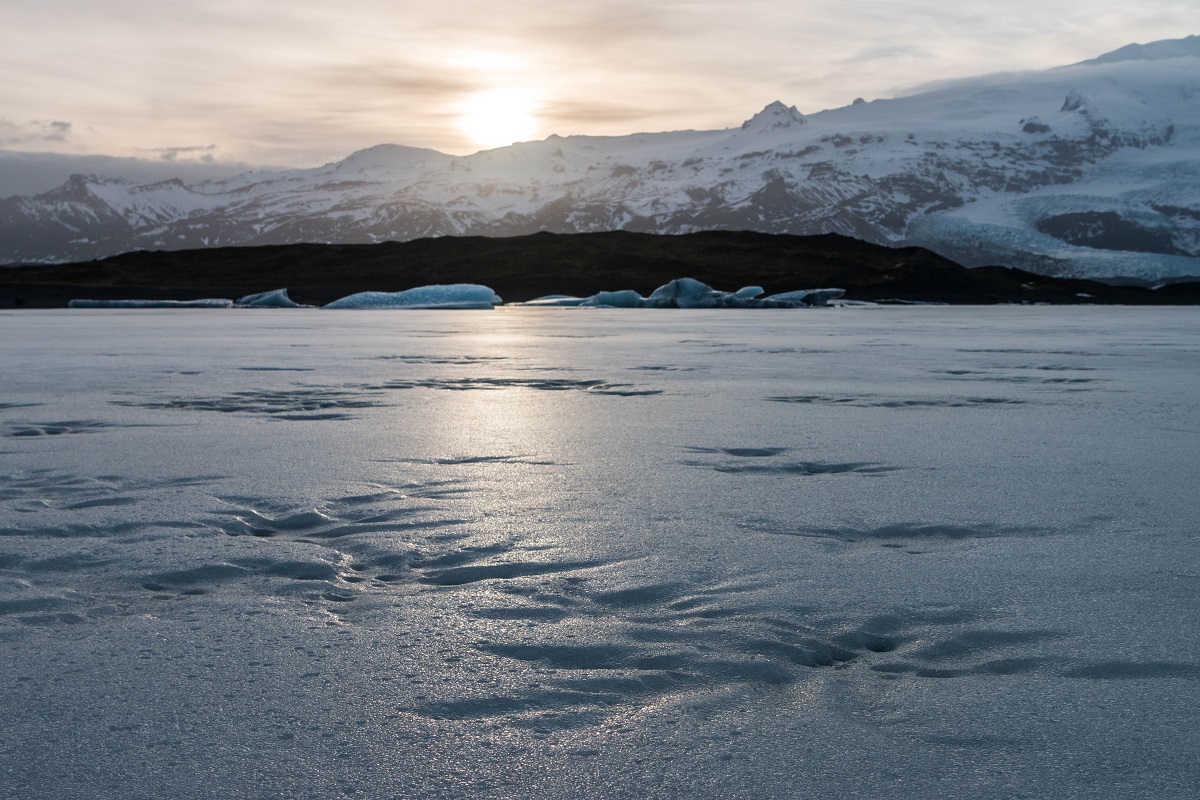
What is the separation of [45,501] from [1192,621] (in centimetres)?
347

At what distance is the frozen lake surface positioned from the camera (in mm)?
1550

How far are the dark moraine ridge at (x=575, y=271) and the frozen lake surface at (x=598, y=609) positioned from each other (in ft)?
184

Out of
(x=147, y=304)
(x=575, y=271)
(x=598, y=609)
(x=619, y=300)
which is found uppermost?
(x=575, y=271)

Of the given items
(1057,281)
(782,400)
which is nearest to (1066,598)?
(782,400)

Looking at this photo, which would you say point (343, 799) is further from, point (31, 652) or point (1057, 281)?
point (1057, 281)

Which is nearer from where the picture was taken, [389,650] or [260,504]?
[389,650]

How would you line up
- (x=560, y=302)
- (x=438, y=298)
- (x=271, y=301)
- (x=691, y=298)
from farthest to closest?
1. (x=560, y=302)
2. (x=691, y=298)
3. (x=438, y=298)
4. (x=271, y=301)

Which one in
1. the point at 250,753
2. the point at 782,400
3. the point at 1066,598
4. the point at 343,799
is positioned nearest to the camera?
the point at 343,799

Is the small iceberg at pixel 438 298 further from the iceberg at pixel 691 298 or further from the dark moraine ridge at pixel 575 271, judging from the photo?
the dark moraine ridge at pixel 575 271

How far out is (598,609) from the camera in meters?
2.32

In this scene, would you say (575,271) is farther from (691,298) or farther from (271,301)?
(271,301)

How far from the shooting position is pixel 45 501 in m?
3.45

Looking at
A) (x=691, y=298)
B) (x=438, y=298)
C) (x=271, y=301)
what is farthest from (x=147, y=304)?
(x=691, y=298)

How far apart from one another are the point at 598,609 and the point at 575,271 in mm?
72152
